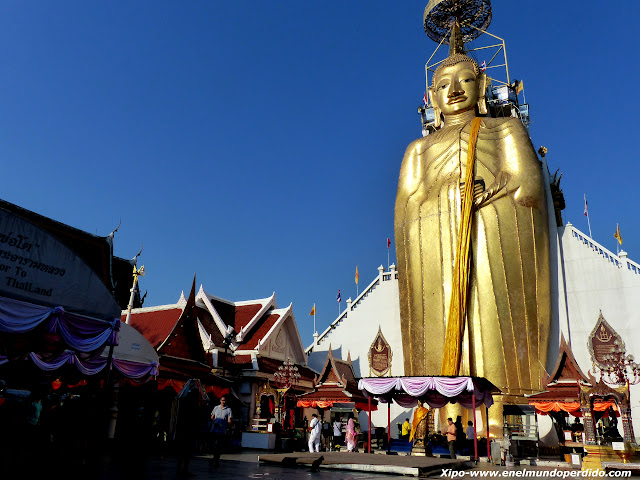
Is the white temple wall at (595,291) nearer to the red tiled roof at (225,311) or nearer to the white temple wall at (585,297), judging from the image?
the white temple wall at (585,297)

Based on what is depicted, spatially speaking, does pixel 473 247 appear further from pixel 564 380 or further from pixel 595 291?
pixel 564 380

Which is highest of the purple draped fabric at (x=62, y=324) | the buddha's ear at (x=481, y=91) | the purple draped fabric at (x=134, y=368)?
the buddha's ear at (x=481, y=91)

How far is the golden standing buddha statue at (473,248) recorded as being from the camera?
18031 millimetres

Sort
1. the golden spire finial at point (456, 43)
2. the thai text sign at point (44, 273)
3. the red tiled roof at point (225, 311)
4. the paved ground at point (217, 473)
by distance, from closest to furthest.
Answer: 1. the paved ground at point (217, 473)
2. the thai text sign at point (44, 273)
3. the red tiled roof at point (225, 311)
4. the golden spire finial at point (456, 43)

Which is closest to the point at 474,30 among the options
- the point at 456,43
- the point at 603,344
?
the point at 456,43

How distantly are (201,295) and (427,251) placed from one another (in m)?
9.20

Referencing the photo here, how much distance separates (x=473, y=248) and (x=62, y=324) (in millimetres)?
14692

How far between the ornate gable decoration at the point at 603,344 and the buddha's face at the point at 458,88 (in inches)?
→ 374

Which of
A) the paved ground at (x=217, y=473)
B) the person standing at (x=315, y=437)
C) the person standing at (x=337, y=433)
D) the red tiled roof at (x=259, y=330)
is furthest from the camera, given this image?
the red tiled roof at (x=259, y=330)

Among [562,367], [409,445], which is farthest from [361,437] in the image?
[562,367]

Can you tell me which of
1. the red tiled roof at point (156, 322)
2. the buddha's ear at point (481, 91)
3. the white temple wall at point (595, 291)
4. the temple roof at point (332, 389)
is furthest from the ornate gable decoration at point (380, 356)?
the buddha's ear at point (481, 91)

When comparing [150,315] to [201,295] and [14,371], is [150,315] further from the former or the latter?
[14,371]

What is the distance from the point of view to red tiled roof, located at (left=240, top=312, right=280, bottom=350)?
21.1 m

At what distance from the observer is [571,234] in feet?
65.5
